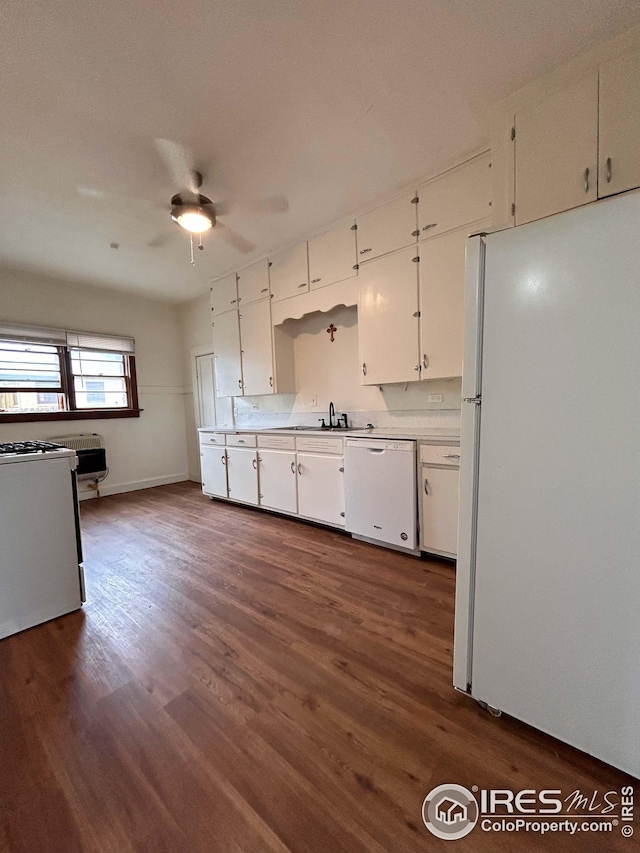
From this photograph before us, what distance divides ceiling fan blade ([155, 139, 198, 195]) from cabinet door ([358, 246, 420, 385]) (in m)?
1.48

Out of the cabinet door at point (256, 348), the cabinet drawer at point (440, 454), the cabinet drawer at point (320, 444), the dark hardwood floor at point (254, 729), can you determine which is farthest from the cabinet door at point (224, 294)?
the dark hardwood floor at point (254, 729)

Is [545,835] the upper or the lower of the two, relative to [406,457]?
lower

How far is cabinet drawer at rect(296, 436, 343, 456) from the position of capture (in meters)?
3.04

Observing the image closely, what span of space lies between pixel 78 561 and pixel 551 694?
253 centimetres

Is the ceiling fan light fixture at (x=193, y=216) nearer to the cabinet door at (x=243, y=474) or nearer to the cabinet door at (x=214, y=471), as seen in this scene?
the cabinet door at (x=243, y=474)

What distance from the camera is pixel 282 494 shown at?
3.53 meters

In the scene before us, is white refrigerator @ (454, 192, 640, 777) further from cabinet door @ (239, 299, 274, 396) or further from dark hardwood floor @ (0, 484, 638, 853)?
cabinet door @ (239, 299, 274, 396)

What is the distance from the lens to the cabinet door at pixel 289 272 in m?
3.46

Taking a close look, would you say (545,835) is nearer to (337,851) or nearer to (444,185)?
(337,851)

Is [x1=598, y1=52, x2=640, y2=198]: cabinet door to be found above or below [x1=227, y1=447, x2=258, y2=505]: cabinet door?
above

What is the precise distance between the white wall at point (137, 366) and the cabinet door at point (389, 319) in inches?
152

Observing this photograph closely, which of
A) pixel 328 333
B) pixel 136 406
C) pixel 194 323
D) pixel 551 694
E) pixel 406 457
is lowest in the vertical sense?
pixel 551 694

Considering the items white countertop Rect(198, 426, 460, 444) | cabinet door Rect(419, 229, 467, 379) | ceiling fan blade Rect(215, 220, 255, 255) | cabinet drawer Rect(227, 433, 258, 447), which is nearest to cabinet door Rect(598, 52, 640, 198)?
cabinet door Rect(419, 229, 467, 379)

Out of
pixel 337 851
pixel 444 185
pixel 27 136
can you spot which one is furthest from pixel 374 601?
pixel 27 136
